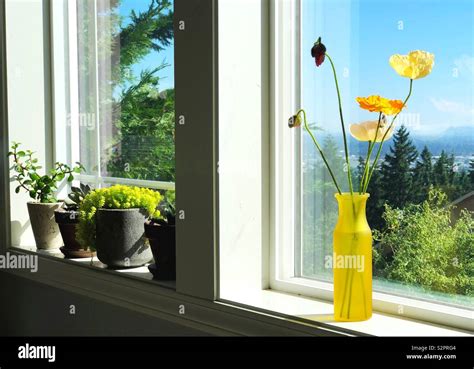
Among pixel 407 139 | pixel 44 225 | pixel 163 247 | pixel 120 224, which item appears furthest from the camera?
pixel 44 225

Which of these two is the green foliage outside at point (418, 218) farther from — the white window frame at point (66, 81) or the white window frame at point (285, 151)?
the white window frame at point (66, 81)

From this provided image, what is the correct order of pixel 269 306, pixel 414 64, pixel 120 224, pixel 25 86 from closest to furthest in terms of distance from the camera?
pixel 414 64, pixel 269 306, pixel 120 224, pixel 25 86

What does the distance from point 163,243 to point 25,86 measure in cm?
110

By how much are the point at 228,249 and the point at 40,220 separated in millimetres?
1059

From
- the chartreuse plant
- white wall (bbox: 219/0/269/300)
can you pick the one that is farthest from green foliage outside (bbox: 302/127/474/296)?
the chartreuse plant

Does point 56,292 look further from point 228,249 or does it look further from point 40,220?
point 228,249

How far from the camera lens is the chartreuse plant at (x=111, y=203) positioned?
2.40 meters

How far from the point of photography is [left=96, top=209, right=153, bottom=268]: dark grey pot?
2355 mm

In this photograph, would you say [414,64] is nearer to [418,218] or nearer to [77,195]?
[418,218]

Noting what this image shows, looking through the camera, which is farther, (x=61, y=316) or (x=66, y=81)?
(x=66, y=81)

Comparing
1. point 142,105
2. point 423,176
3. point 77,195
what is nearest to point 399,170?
point 423,176

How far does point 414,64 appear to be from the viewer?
1652 millimetres

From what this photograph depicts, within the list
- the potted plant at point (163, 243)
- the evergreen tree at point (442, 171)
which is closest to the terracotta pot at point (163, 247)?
the potted plant at point (163, 243)

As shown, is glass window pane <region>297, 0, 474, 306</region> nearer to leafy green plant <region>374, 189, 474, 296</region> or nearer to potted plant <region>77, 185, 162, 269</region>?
leafy green plant <region>374, 189, 474, 296</region>
